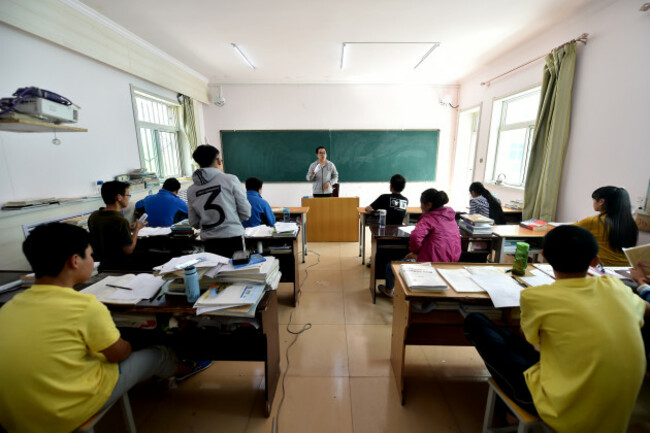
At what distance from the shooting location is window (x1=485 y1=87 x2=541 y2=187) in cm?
425

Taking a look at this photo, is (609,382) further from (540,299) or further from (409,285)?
(409,285)

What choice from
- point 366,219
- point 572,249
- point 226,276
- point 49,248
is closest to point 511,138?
point 366,219

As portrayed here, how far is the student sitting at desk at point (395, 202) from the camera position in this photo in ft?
10.5

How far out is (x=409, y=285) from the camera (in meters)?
1.53

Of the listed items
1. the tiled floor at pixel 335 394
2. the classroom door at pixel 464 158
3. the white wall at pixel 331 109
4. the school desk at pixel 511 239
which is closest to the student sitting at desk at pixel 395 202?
the school desk at pixel 511 239

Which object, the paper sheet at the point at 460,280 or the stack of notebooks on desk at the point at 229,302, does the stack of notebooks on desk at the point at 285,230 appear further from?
the paper sheet at the point at 460,280

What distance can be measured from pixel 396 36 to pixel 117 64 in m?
3.80

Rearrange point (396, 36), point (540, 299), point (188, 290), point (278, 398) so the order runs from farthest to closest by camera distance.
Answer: point (396, 36), point (278, 398), point (188, 290), point (540, 299)

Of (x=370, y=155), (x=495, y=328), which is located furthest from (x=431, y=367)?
(x=370, y=155)

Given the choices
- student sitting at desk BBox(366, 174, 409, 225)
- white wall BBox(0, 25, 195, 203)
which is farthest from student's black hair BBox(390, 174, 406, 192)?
white wall BBox(0, 25, 195, 203)

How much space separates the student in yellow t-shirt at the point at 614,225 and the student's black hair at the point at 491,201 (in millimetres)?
1140

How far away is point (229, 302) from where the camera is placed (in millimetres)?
Result: 1327

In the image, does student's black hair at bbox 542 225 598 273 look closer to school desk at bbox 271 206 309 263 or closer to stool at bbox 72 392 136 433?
stool at bbox 72 392 136 433

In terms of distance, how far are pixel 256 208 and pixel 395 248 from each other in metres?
1.69
